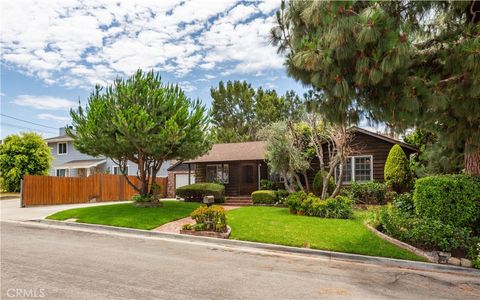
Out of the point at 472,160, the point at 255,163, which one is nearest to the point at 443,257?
the point at 472,160

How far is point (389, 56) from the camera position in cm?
657

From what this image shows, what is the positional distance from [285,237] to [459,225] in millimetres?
4613

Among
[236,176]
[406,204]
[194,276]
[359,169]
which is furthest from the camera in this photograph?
[236,176]

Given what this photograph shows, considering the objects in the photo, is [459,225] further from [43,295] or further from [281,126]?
[281,126]

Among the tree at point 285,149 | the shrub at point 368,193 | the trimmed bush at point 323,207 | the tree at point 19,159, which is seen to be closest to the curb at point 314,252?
the trimmed bush at point 323,207

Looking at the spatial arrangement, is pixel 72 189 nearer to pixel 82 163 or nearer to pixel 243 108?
pixel 82 163

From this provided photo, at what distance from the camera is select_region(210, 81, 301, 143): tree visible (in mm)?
40406

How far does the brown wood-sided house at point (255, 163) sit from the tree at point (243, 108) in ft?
46.4

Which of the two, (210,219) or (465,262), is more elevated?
(210,219)

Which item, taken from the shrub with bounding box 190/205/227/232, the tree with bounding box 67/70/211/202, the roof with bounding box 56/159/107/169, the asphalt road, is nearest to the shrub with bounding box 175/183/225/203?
the tree with bounding box 67/70/211/202

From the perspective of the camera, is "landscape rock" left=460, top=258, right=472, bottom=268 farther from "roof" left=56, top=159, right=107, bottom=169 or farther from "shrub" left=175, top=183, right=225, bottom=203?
"roof" left=56, top=159, right=107, bottom=169

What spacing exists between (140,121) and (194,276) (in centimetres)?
951

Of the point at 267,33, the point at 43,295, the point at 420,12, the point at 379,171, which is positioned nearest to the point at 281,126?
the point at 379,171

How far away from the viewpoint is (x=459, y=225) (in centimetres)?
877
